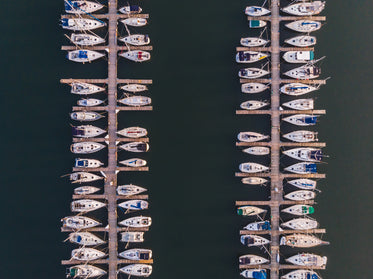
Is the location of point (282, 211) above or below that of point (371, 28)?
below

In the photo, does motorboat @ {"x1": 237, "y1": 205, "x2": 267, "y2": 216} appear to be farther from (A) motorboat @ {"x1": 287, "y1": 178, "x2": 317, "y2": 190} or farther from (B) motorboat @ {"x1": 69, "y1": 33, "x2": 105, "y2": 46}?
(B) motorboat @ {"x1": 69, "y1": 33, "x2": 105, "y2": 46}

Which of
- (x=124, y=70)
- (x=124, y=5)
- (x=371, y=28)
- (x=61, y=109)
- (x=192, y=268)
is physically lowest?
(x=192, y=268)

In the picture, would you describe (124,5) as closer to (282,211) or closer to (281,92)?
(281,92)

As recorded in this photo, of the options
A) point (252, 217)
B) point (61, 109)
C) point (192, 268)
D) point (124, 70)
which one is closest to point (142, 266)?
point (192, 268)

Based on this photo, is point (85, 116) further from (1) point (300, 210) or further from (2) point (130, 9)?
(1) point (300, 210)

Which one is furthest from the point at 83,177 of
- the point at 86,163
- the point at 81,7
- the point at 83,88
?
the point at 81,7

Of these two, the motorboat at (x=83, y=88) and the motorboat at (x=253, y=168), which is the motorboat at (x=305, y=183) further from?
the motorboat at (x=83, y=88)
